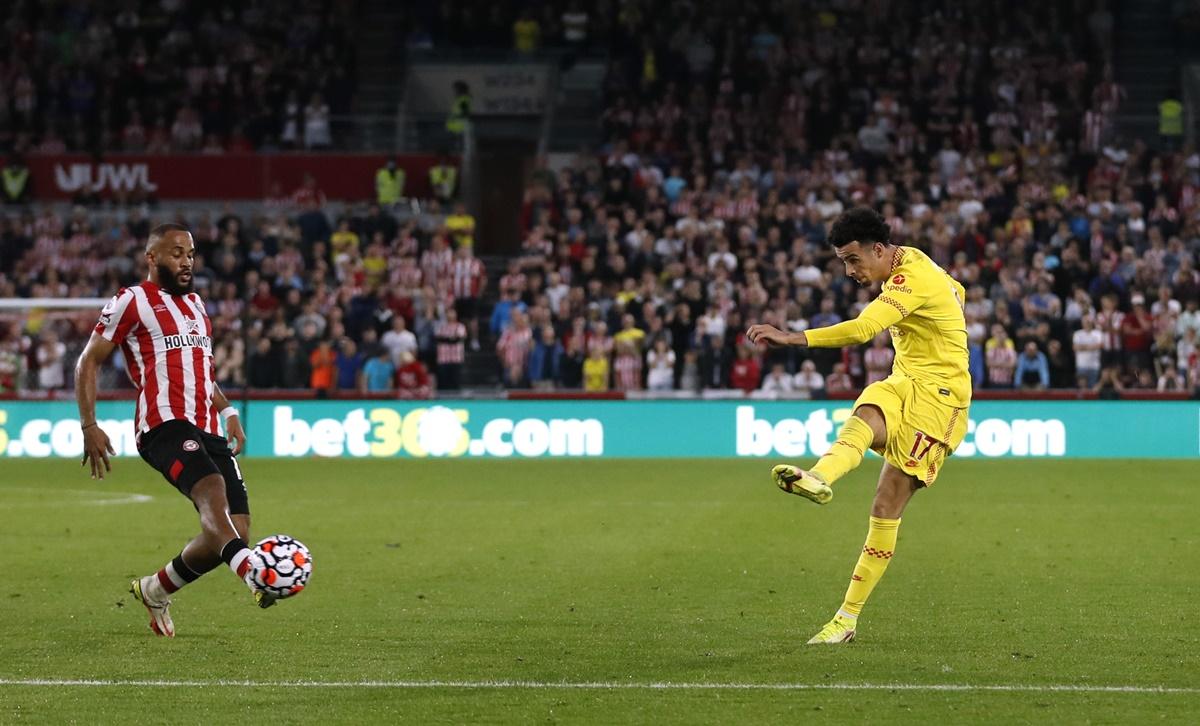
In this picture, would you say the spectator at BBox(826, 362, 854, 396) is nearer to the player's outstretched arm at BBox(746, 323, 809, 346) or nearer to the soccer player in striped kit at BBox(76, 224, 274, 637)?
the soccer player in striped kit at BBox(76, 224, 274, 637)

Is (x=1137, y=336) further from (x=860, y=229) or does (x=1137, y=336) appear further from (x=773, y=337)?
(x=773, y=337)

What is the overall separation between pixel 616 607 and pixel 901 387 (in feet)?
7.59

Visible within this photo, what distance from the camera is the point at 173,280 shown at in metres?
8.52

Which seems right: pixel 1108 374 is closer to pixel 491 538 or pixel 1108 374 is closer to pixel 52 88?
pixel 491 538

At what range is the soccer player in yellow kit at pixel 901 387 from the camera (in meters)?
8.38

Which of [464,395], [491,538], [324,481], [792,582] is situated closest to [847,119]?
[464,395]

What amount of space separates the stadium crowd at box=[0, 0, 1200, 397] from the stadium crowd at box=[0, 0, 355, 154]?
9.16ft

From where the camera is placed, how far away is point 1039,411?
22875mm

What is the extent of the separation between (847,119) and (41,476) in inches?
598

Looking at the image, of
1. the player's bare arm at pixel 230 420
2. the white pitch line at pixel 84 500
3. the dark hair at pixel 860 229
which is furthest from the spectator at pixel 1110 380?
the player's bare arm at pixel 230 420

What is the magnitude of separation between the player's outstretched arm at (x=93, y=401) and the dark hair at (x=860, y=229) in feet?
11.2

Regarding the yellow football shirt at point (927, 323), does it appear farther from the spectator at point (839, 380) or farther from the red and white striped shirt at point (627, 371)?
the red and white striped shirt at point (627, 371)

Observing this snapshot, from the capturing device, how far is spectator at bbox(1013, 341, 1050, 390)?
926 inches

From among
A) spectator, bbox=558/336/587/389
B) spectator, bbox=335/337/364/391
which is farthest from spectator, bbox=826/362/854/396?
spectator, bbox=335/337/364/391
